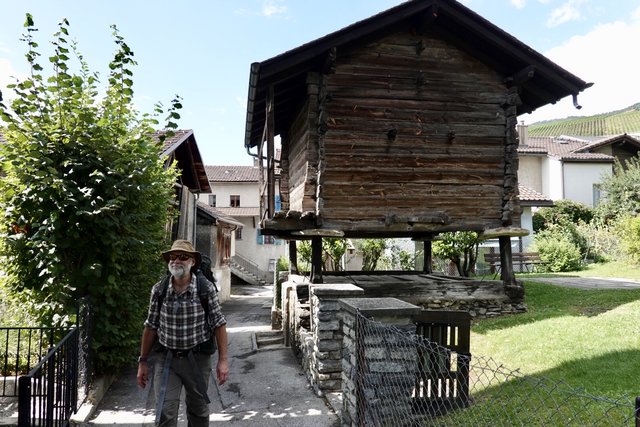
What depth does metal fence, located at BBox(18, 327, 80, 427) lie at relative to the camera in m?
3.46

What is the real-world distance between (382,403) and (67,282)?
4.45 meters

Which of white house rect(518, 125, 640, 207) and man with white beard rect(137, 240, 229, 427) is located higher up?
white house rect(518, 125, 640, 207)

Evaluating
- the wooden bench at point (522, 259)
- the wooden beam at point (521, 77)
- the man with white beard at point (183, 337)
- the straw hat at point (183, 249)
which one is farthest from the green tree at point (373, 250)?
the man with white beard at point (183, 337)

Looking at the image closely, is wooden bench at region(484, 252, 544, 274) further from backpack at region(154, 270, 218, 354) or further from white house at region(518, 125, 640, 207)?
backpack at region(154, 270, 218, 354)

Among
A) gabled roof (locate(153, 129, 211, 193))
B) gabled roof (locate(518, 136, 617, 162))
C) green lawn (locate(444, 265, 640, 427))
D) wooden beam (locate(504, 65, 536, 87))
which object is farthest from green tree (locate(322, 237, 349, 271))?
gabled roof (locate(518, 136, 617, 162))

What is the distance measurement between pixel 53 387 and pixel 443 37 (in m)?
9.05

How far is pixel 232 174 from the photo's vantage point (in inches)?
1516

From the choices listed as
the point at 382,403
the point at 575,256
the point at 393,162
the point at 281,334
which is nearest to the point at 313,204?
the point at 393,162

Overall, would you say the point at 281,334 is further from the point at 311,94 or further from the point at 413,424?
the point at 413,424

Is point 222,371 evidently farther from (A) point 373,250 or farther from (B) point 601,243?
(B) point 601,243

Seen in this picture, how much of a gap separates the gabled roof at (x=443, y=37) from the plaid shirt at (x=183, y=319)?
4.84m

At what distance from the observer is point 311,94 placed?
28.1ft

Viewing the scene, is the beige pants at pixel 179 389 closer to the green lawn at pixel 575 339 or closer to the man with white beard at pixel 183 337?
the man with white beard at pixel 183 337

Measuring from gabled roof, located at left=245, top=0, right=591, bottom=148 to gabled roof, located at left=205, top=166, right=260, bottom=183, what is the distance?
90.2 ft
